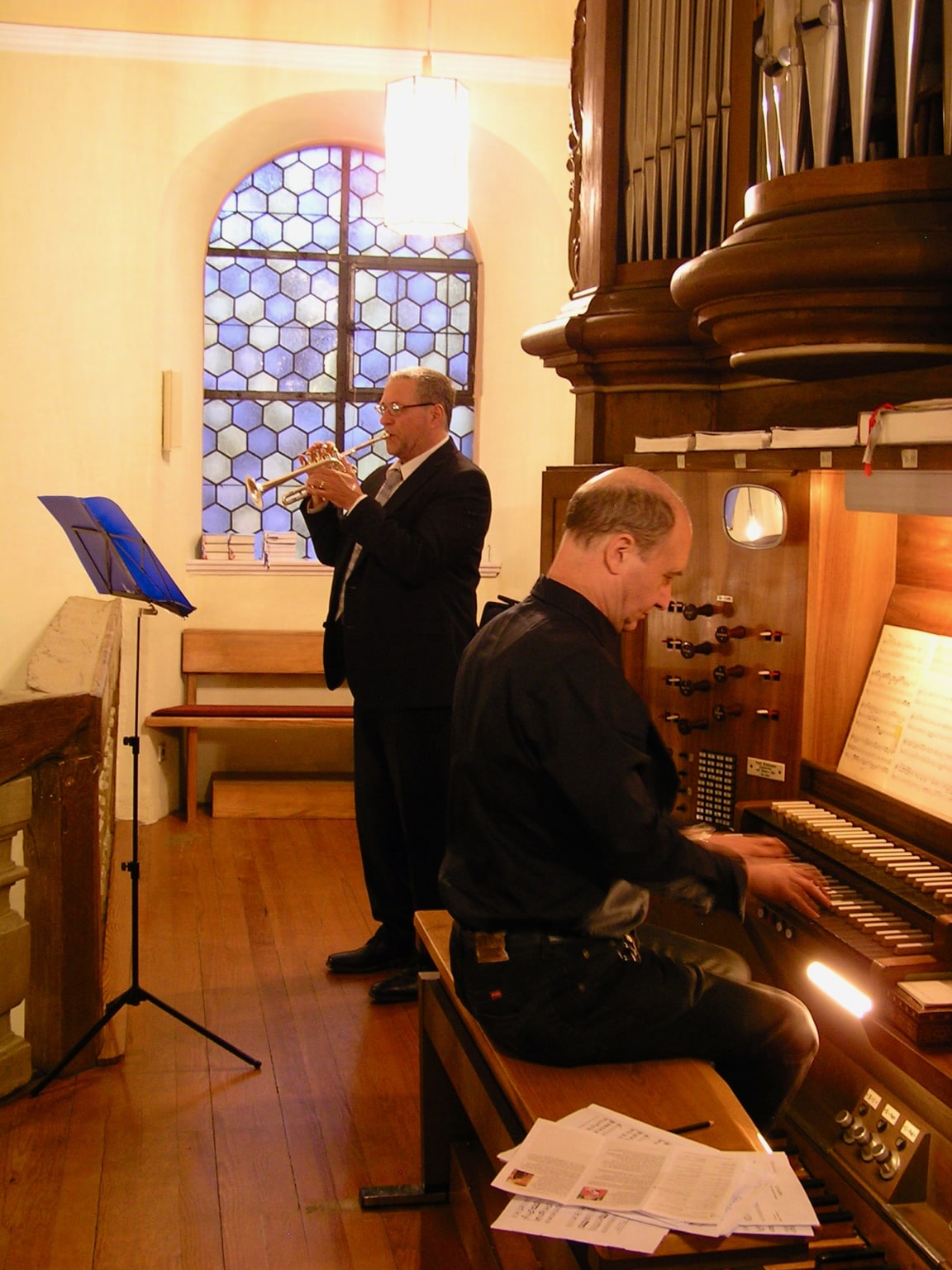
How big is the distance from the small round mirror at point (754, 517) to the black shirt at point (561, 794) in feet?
2.87

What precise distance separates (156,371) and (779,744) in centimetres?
413

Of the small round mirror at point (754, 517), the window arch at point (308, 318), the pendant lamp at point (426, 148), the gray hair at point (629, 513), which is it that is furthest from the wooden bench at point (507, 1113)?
the window arch at point (308, 318)

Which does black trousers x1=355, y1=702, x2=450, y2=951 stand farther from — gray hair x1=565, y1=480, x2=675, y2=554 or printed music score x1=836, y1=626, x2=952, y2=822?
gray hair x1=565, y1=480, x2=675, y2=554

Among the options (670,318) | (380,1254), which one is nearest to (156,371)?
(670,318)

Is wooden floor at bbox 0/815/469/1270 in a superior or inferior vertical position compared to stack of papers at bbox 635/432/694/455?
inferior

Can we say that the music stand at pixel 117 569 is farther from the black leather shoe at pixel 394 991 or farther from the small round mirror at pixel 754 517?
the small round mirror at pixel 754 517

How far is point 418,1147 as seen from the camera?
3.27 meters

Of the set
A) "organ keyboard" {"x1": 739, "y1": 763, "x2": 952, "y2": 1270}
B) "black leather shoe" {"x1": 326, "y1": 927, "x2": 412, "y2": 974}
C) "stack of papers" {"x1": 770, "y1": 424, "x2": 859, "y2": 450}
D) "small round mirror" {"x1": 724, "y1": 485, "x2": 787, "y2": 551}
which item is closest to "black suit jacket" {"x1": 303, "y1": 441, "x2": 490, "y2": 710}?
"black leather shoe" {"x1": 326, "y1": 927, "x2": 412, "y2": 974}

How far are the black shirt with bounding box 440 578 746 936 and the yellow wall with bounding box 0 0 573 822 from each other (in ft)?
13.9

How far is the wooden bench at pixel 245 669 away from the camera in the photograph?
6.50 meters

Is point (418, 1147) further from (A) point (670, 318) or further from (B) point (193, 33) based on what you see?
(B) point (193, 33)

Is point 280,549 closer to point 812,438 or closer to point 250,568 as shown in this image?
point 250,568

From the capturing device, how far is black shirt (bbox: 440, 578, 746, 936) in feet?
7.50

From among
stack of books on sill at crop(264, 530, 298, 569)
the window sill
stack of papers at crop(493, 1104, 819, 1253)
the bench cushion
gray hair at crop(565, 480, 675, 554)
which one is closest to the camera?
stack of papers at crop(493, 1104, 819, 1253)
